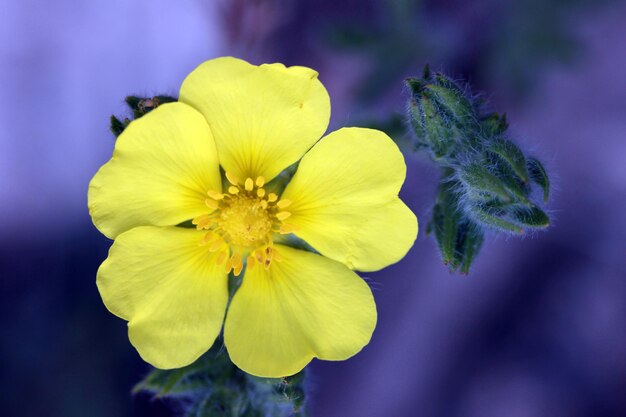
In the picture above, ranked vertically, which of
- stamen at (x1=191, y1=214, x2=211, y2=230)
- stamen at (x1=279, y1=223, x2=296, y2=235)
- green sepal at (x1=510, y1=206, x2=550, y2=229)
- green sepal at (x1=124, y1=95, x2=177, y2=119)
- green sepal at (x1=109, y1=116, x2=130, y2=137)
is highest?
green sepal at (x1=124, y1=95, x2=177, y2=119)

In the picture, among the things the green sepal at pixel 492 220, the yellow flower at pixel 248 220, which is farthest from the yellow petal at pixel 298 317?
the green sepal at pixel 492 220

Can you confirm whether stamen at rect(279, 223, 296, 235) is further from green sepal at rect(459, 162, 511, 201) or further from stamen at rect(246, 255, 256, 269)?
green sepal at rect(459, 162, 511, 201)

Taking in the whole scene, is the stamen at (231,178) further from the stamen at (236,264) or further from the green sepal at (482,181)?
the green sepal at (482,181)

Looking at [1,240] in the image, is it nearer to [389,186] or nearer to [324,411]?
[324,411]

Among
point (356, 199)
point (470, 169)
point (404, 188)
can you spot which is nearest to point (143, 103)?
point (356, 199)

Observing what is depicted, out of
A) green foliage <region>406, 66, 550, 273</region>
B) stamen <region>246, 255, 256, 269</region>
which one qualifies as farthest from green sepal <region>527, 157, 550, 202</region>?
stamen <region>246, 255, 256, 269</region>

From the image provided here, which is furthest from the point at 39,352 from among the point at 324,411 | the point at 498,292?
the point at 498,292
